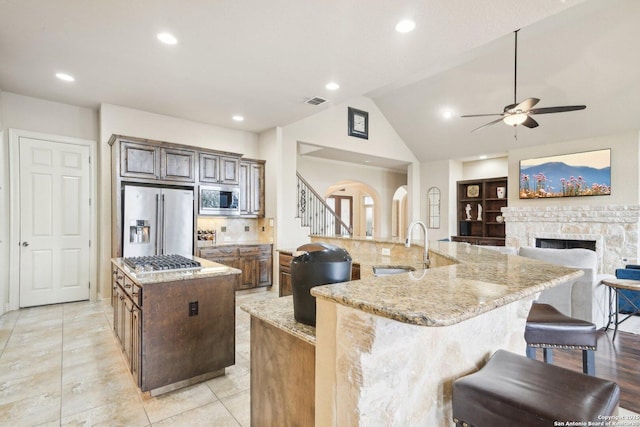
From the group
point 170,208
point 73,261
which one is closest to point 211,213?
point 170,208

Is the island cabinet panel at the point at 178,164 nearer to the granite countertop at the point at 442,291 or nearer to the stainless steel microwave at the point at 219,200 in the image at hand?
the stainless steel microwave at the point at 219,200

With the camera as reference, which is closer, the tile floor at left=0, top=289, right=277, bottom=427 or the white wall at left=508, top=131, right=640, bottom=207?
the tile floor at left=0, top=289, right=277, bottom=427

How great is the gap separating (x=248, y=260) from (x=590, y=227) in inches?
252

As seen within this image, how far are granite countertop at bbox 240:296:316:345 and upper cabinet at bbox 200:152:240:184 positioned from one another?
396 cm

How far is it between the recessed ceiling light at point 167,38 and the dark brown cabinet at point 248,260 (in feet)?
9.81

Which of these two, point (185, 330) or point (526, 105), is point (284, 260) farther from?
point (526, 105)

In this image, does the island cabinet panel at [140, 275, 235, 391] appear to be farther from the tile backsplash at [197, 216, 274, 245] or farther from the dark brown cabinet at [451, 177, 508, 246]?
the dark brown cabinet at [451, 177, 508, 246]

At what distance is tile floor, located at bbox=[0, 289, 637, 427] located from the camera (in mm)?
2160

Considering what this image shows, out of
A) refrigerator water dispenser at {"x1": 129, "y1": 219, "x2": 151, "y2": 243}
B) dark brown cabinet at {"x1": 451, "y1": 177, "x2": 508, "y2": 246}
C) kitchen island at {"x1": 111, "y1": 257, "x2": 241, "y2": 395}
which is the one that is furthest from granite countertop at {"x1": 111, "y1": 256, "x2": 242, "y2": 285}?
dark brown cabinet at {"x1": 451, "y1": 177, "x2": 508, "y2": 246}

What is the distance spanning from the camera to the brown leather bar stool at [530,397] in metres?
1.04

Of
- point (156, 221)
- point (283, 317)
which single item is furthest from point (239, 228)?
point (283, 317)

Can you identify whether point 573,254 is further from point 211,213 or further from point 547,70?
point 211,213

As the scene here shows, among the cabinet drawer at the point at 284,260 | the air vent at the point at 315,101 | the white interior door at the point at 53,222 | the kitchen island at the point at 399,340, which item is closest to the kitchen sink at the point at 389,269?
the kitchen island at the point at 399,340

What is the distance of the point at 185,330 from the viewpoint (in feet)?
8.08
